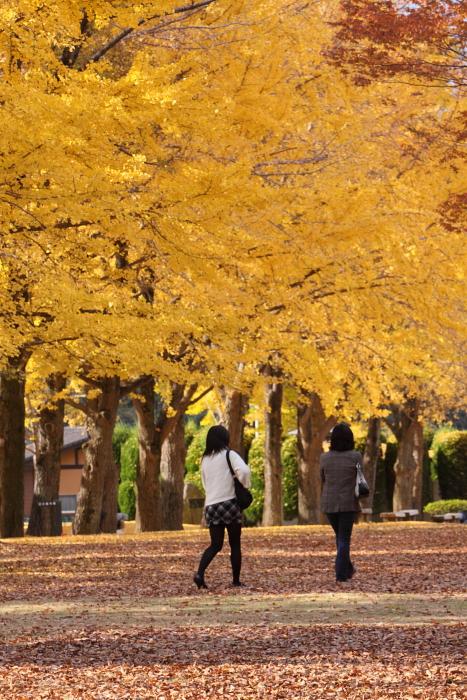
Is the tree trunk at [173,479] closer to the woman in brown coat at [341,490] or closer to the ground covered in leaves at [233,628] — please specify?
the ground covered in leaves at [233,628]

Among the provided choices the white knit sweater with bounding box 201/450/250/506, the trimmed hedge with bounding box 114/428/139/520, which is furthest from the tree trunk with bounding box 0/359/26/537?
the trimmed hedge with bounding box 114/428/139/520

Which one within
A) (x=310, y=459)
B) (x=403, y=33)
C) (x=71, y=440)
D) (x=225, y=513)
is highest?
(x=403, y=33)

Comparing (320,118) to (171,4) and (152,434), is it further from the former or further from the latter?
(152,434)

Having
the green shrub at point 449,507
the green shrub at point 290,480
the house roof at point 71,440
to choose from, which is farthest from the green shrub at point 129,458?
the green shrub at point 449,507

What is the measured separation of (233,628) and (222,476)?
2.77 m

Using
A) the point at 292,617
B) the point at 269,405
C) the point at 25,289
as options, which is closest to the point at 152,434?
the point at 269,405

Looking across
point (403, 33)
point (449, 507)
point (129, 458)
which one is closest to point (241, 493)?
point (403, 33)

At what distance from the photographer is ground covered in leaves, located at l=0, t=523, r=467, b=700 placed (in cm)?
664

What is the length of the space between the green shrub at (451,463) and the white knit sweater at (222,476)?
29.2 metres

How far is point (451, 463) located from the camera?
133ft

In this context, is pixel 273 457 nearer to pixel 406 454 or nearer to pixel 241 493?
pixel 406 454

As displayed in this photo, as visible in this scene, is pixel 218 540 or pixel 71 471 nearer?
pixel 218 540

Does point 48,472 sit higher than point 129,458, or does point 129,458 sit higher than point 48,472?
point 129,458

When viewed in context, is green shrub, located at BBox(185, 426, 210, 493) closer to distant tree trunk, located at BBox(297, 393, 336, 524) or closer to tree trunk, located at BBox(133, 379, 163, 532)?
distant tree trunk, located at BBox(297, 393, 336, 524)
